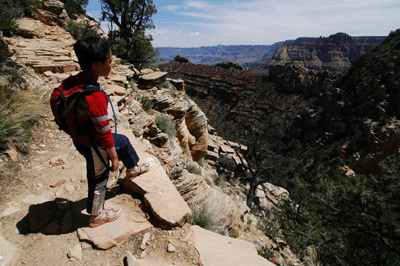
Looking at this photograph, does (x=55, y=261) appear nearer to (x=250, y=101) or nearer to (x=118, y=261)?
(x=118, y=261)

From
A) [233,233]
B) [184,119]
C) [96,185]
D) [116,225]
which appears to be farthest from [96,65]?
[184,119]

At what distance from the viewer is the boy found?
5.91 ft

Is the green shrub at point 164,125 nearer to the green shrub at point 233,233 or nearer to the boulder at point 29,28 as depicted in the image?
the green shrub at point 233,233

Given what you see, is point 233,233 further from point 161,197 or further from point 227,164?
point 227,164

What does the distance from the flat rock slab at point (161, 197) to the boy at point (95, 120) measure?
61cm

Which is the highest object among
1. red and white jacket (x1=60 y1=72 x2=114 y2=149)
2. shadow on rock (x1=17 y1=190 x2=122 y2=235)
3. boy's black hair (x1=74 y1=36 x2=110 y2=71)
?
boy's black hair (x1=74 y1=36 x2=110 y2=71)

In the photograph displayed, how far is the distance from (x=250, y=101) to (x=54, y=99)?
56.4m

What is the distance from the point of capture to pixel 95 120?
6.05 ft

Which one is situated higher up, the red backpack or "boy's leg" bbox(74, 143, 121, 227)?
the red backpack

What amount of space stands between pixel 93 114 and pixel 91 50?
569mm

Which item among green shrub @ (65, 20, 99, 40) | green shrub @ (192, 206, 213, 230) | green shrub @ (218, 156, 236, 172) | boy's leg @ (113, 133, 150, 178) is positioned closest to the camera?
boy's leg @ (113, 133, 150, 178)

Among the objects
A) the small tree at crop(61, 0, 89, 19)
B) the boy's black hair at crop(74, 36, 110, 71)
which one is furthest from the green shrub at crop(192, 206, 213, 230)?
the small tree at crop(61, 0, 89, 19)

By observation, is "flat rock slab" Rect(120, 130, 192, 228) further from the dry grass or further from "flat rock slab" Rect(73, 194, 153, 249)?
the dry grass

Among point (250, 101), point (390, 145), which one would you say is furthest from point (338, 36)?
point (390, 145)
